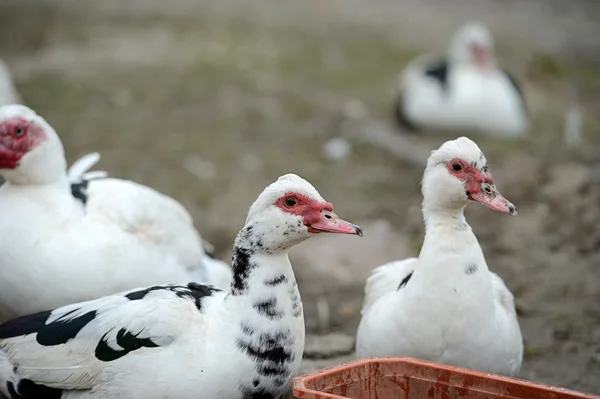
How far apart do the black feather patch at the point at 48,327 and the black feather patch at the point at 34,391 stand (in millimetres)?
171

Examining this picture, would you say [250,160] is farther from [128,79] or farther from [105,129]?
[128,79]

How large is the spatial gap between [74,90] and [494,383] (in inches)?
281

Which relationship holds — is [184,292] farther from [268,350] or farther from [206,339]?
[268,350]

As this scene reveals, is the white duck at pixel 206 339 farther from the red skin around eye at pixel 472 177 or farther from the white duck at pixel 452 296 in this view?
the red skin around eye at pixel 472 177

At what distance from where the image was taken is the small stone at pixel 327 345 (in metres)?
4.56

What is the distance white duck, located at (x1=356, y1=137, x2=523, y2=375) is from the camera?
12.1 ft

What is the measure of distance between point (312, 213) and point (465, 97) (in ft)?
20.5

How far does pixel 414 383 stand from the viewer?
11.4 feet

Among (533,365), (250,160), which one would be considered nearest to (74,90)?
(250,160)

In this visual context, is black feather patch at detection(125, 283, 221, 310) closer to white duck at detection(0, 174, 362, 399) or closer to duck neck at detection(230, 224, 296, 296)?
white duck at detection(0, 174, 362, 399)

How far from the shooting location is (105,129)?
8359mm

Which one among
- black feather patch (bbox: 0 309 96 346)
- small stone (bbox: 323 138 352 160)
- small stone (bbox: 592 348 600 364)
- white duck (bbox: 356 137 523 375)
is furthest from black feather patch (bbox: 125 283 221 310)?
small stone (bbox: 323 138 352 160)

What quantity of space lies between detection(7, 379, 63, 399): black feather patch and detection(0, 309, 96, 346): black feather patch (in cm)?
17

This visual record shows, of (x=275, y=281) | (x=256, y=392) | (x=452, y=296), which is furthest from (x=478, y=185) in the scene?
(x=256, y=392)
